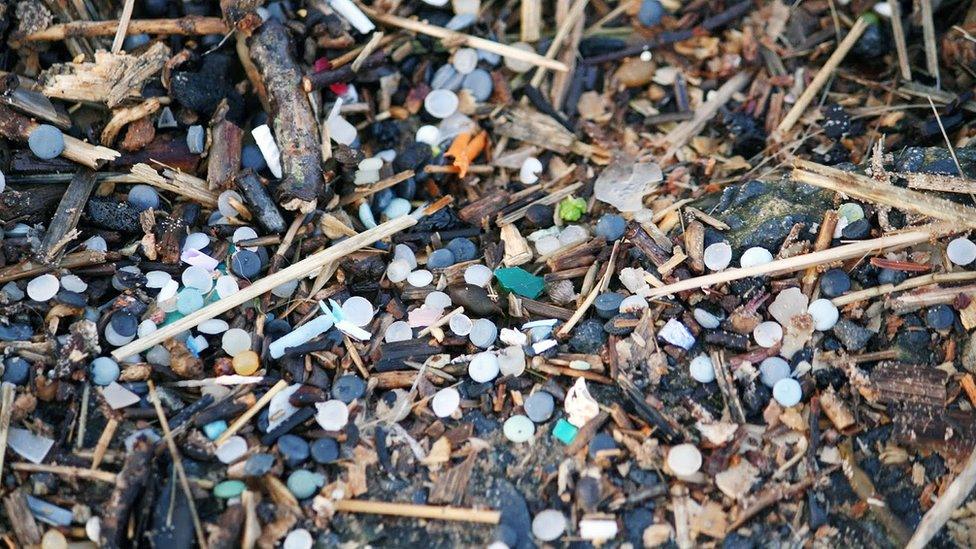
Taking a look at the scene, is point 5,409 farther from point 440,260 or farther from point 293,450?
point 440,260

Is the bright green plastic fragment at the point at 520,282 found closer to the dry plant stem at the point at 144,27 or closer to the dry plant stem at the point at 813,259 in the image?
the dry plant stem at the point at 813,259

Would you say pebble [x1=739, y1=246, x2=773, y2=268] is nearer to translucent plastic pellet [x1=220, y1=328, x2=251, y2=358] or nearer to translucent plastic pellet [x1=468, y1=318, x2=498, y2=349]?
translucent plastic pellet [x1=468, y1=318, x2=498, y2=349]

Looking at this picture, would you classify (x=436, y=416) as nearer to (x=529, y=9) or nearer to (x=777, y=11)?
(x=529, y=9)

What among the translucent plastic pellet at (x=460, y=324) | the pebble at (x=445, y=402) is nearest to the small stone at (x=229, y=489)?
the pebble at (x=445, y=402)

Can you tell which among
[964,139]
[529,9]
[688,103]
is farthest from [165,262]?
[964,139]

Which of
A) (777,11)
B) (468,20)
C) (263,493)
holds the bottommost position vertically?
(263,493)

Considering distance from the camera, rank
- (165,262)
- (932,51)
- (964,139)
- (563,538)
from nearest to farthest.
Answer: (563,538) → (165,262) → (964,139) → (932,51)

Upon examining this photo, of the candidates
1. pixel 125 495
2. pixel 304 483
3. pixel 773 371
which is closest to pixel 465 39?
pixel 773 371

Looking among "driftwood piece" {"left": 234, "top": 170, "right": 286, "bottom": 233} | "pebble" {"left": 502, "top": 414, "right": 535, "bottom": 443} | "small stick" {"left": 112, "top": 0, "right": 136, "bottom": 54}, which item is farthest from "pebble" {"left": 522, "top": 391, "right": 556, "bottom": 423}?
"small stick" {"left": 112, "top": 0, "right": 136, "bottom": 54}
